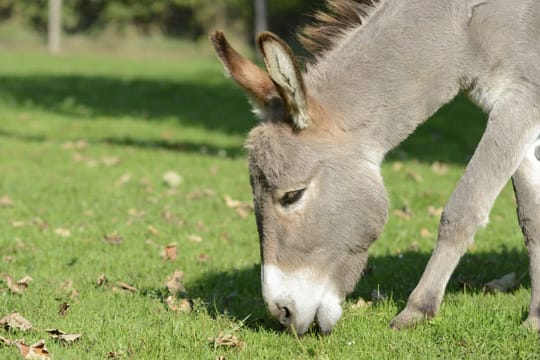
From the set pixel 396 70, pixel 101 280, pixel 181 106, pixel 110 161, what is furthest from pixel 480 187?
pixel 181 106

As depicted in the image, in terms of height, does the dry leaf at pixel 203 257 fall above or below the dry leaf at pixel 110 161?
above

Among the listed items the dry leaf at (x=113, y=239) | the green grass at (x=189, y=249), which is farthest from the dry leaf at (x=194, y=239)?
the dry leaf at (x=113, y=239)

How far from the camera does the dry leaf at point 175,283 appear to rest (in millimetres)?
5246

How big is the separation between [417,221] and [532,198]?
125 inches

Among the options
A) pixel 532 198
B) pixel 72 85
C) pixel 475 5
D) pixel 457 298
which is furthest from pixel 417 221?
pixel 72 85

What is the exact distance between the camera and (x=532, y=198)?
449 cm

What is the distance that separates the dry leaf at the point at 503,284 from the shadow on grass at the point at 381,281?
6cm

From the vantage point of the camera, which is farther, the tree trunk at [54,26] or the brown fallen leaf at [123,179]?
the tree trunk at [54,26]

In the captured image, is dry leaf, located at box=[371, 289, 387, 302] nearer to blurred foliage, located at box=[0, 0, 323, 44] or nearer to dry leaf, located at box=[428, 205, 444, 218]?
dry leaf, located at box=[428, 205, 444, 218]

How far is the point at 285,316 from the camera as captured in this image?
3965mm

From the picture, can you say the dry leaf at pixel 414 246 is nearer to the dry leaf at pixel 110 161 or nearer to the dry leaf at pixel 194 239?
the dry leaf at pixel 194 239

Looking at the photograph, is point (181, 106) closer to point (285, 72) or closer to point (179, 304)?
point (179, 304)

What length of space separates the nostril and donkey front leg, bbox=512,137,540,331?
56.2 inches

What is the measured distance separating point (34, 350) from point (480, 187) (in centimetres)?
246
